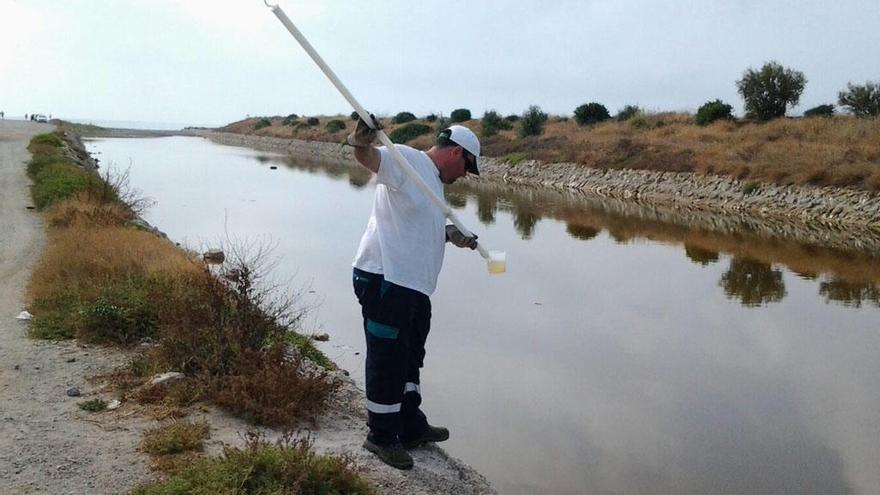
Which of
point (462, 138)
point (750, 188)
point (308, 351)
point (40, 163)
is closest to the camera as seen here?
point (462, 138)

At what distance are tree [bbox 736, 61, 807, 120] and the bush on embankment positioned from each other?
116 ft

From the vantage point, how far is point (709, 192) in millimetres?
26203

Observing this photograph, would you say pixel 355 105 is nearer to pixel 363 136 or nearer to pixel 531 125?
pixel 363 136

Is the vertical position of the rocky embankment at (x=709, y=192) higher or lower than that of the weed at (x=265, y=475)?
higher

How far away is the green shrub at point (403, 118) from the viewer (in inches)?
2611

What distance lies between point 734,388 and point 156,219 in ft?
47.7

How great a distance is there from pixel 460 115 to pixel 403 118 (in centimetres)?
719

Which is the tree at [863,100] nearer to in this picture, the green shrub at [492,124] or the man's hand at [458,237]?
the green shrub at [492,124]

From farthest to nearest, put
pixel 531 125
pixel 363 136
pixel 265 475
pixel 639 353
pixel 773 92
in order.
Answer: pixel 531 125 → pixel 773 92 → pixel 639 353 → pixel 363 136 → pixel 265 475

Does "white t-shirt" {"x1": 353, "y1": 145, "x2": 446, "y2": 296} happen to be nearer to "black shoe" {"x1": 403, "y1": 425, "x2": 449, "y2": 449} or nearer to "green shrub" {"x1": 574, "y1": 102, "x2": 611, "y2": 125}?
"black shoe" {"x1": 403, "y1": 425, "x2": 449, "y2": 449}

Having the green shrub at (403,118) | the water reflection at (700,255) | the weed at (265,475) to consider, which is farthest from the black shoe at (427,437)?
the green shrub at (403,118)

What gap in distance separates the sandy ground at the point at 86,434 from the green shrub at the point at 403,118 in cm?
6041

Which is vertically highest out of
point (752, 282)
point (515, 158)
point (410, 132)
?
point (410, 132)

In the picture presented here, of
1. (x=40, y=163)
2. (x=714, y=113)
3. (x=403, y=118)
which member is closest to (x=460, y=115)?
(x=403, y=118)
